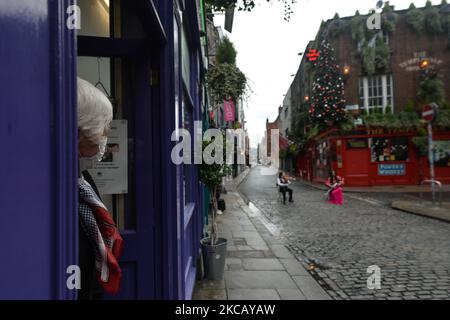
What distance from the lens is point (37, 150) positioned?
96 cm

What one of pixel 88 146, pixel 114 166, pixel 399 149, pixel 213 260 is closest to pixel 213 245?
pixel 213 260

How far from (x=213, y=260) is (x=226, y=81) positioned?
399 centimetres

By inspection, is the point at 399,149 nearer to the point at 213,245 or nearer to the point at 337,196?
the point at 337,196


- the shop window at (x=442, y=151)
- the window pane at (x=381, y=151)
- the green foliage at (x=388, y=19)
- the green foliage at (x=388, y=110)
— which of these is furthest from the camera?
the green foliage at (x=388, y=19)

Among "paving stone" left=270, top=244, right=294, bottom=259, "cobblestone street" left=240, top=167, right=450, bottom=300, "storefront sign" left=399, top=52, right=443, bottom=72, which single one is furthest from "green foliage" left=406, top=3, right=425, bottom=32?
Result: "paving stone" left=270, top=244, right=294, bottom=259

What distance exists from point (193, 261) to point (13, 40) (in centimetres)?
451

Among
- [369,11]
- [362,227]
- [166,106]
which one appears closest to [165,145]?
[166,106]

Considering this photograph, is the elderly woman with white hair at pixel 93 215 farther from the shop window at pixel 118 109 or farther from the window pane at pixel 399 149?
the window pane at pixel 399 149

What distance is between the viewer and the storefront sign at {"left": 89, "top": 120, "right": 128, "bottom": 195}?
8.98 ft

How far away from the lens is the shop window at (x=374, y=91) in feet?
80.8

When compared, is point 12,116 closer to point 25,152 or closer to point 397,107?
point 25,152

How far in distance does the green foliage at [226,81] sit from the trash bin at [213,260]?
3633 millimetres

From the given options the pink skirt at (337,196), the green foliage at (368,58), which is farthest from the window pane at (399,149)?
the pink skirt at (337,196)

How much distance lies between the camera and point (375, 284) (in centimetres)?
474
